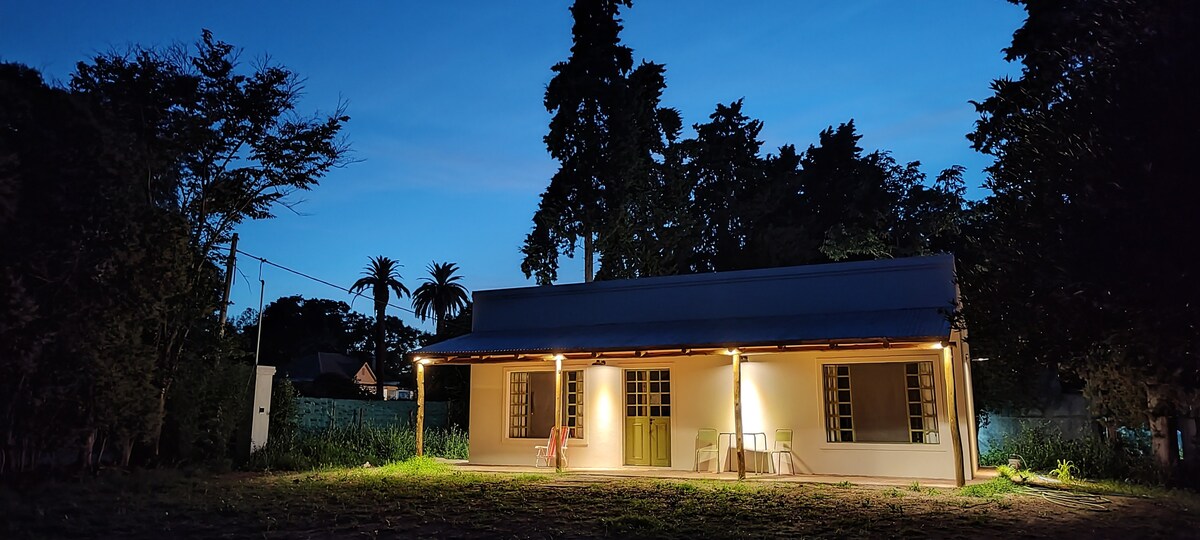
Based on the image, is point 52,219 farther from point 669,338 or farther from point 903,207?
point 903,207

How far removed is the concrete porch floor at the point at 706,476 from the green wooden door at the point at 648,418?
290 mm

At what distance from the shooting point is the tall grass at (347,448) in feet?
46.5

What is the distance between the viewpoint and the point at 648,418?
558 inches

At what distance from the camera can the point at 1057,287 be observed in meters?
7.89

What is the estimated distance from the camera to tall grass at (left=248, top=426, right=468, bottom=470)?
46.5 feet

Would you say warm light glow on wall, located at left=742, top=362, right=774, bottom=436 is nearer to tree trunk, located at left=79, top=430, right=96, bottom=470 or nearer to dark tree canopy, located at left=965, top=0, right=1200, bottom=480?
dark tree canopy, located at left=965, top=0, right=1200, bottom=480

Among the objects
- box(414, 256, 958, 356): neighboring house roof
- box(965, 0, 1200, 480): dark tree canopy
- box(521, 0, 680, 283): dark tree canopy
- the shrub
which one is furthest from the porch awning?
box(521, 0, 680, 283): dark tree canopy

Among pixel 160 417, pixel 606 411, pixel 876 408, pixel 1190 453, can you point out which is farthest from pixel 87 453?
pixel 1190 453

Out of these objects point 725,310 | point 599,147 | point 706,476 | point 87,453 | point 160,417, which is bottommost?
point 706,476

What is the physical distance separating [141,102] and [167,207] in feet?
5.67

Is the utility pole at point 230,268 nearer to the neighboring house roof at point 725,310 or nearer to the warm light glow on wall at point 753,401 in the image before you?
the neighboring house roof at point 725,310

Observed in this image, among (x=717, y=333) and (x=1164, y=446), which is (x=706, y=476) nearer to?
(x=717, y=333)

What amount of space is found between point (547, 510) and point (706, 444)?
16.5ft

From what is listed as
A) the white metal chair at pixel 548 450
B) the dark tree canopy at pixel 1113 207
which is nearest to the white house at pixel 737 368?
the white metal chair at pixel 548 450
